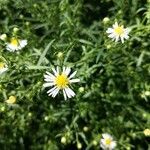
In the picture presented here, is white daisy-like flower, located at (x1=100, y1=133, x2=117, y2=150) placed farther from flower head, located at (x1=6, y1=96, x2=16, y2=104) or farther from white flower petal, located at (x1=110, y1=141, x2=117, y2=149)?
Result: flower head, located at (x1=6, y1=96, x2=16, y2=104)

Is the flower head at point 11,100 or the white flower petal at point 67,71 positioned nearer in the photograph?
the white flower petal at point 67,71

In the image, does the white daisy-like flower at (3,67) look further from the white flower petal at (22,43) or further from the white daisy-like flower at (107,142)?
the white daisy-like flower at (107,142)

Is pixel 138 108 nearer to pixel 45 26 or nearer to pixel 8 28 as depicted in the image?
pixel 45 26

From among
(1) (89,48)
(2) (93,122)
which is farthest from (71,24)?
(2) (93,122)

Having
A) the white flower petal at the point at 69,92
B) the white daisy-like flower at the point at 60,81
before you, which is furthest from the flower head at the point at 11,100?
the white flower petal at the point at 69,92

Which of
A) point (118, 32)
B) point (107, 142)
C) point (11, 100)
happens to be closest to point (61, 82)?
point (11, 100)

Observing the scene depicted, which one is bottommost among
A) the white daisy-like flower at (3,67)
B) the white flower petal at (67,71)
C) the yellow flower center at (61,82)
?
the yellow flower center at (61,82)
